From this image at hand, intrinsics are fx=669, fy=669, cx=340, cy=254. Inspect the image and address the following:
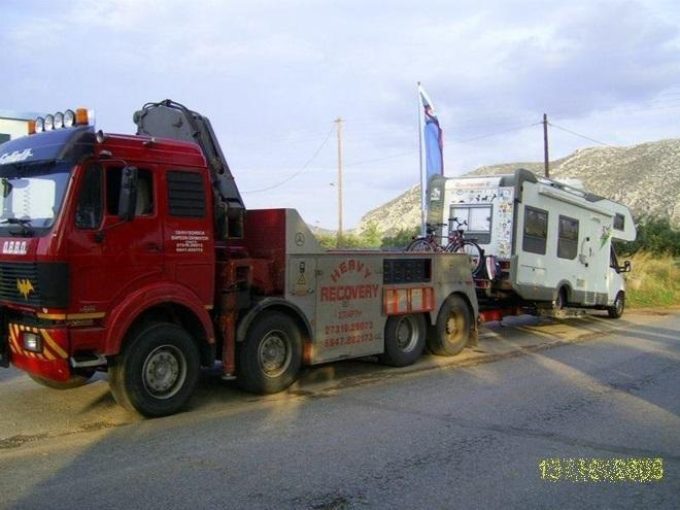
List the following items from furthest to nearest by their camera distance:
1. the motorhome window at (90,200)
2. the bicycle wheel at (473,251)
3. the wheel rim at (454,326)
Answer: the bicycle wheel at (473,251) → the wheel rim at (454,326) → the motorhome window at (90,200)

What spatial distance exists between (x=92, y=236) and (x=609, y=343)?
10319 mm

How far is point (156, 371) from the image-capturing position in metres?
6.93

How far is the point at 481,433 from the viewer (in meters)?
6.52

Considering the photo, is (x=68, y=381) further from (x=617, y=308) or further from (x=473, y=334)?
(x=617, y=308)

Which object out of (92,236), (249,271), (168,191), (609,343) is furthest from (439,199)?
(92,236)

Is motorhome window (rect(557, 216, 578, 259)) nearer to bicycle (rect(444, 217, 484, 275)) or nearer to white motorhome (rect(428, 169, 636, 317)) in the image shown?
white motorhome (rect(428, 169, 636, 317))

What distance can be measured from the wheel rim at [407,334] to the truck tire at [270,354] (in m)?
2.21

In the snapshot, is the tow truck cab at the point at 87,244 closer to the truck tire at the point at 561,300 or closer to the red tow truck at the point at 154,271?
the red tow truck at the point at 154,271

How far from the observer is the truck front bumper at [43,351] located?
6.32m

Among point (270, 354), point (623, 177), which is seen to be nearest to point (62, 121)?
point (270, 354)

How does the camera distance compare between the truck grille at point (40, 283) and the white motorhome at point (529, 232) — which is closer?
the truck grille at point (40, 283)

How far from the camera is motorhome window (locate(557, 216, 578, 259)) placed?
14.4m

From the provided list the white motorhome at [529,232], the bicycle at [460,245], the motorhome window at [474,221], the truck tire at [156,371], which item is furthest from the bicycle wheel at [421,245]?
the truck tire at [156,371]
